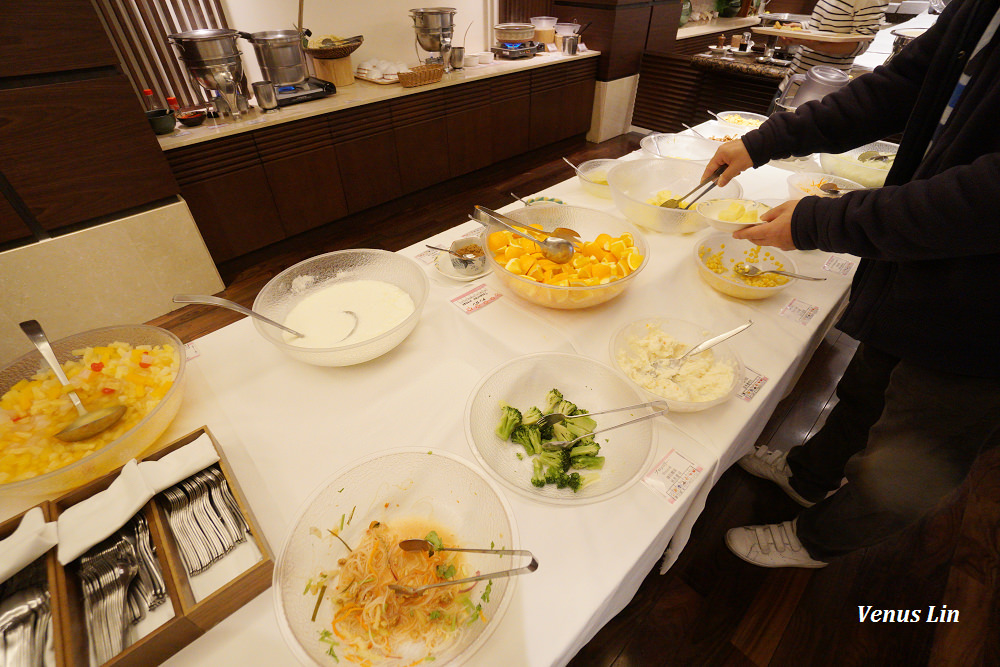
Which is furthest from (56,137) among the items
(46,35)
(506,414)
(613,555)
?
(613,555)

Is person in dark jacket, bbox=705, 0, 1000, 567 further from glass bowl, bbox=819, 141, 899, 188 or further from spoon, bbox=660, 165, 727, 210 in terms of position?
glass bowl, bbox=819, 141, 899, 188

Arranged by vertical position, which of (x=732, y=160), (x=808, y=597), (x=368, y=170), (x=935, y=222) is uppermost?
(x=935, y=222)

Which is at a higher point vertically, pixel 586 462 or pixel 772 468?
pixel 586 462

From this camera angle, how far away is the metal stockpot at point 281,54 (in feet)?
8.76

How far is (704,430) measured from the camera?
0.85 metres

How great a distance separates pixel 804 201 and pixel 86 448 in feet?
4.48

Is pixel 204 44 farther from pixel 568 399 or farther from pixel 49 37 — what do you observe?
pixel 568 399

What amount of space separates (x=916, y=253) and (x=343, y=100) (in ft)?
10.4

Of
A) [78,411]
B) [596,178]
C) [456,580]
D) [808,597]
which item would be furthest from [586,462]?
[596,178]

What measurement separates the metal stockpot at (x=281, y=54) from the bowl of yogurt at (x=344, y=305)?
2.35 meters

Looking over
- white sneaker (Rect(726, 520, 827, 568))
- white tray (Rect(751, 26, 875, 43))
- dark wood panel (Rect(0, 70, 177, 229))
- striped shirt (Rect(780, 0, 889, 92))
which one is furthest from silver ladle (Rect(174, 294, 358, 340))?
white tray (Rect(751, 26, 875, 43))

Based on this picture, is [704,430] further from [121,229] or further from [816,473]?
[121,229]

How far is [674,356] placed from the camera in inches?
37.8

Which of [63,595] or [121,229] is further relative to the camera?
[121,229]
